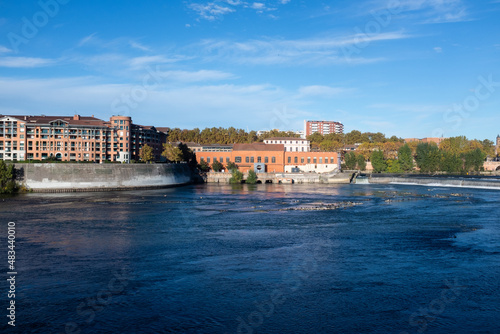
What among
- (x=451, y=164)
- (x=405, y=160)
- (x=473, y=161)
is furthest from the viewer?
(x=473, y=161)

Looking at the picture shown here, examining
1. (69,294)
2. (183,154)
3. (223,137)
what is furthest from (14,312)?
(223,137)

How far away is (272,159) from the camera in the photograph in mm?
90062

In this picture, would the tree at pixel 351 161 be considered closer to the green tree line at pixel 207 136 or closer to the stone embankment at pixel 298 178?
the stone embankment at pixel 298 178

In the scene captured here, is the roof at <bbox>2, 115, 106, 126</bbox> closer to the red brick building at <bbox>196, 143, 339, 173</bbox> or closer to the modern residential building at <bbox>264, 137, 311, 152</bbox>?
the red brick building at <bbox>196, 143, 339, 173</bbox>

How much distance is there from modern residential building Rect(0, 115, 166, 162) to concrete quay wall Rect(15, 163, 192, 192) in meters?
16.3

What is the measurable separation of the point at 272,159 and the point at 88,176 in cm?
3950

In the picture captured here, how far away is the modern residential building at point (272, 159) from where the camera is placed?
89.8 m

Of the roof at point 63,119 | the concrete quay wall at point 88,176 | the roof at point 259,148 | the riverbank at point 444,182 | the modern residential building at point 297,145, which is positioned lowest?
the riverbank at point 444,182

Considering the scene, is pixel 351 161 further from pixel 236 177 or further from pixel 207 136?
pixel 207 136

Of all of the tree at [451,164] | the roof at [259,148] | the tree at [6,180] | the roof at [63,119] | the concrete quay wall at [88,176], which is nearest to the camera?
the tree at [6,180]

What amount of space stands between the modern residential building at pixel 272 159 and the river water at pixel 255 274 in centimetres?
5493

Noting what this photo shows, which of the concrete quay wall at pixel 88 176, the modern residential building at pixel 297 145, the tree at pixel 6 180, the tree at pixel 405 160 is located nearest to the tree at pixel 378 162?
the tree at pixel 405 160

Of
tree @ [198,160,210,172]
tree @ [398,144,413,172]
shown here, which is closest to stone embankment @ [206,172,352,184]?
tree @ [198,160,210,172]

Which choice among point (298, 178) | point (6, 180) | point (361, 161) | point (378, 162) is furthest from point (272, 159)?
point (6, 180)
